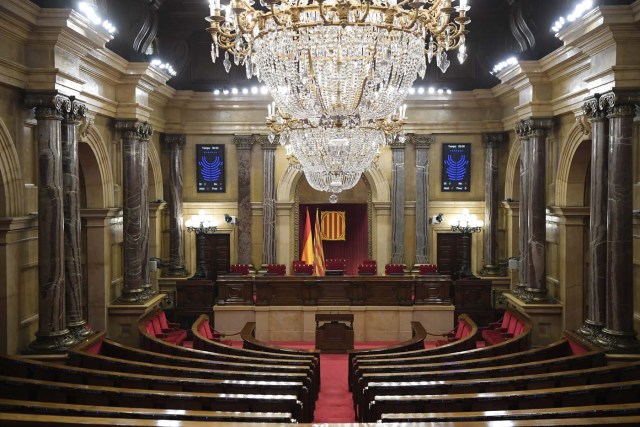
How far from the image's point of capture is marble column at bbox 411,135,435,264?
728 inches

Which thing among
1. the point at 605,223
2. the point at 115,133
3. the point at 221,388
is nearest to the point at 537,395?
the point at 221,388

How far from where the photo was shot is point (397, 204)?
61.2ft

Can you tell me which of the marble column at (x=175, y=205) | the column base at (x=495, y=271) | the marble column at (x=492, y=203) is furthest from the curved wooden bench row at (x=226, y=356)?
the marble column at (x=492, y=203)

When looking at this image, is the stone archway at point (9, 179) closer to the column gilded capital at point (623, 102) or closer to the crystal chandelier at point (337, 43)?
the crystal chandelier at point (337, 43)

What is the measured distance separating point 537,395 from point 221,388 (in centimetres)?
375

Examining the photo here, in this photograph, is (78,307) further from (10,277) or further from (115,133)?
(115,133)

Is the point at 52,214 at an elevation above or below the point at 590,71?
below

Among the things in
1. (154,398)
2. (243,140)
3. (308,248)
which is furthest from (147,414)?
(243,140)

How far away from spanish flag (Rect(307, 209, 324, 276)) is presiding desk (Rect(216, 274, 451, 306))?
6.78 ft

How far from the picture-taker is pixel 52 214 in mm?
10188

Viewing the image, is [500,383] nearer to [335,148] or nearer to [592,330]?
[592,330]

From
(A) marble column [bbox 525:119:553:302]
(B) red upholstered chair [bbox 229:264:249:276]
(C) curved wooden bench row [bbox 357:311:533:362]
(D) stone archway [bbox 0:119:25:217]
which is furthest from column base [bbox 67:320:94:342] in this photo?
(A) marble column [bbox 525:119:553:302]

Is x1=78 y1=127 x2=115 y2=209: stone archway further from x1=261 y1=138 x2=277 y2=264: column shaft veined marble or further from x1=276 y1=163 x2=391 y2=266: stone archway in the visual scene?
x1=276 y1=163 x2=391 y2=266: stone archway

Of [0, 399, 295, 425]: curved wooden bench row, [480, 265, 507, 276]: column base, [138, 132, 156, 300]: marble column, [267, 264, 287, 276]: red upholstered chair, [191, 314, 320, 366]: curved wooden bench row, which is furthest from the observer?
[480, 265, 507, 276]: column base
